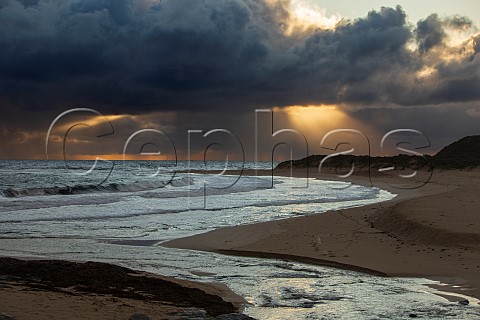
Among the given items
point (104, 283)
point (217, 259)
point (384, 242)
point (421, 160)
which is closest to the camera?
point (104, 283)

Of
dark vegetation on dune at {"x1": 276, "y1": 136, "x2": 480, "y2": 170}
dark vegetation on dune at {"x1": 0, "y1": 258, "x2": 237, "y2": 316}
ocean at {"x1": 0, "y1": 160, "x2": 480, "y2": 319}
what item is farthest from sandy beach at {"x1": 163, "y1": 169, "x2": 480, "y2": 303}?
dark vegetation on dune at {"x1": 276, "y1": 136, "x2": 480, "y2": 170}

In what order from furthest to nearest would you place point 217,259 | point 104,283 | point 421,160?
1. point 421,160
2. point 217,259
3. point 104,283

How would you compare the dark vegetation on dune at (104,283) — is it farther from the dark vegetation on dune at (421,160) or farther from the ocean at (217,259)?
the dark vegetation on dune at (421,160)

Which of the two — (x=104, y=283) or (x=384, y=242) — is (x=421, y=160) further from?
(x=104, y=283)

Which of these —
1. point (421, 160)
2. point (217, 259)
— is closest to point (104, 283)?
point (217, 259)

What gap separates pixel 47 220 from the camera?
2047 centimetres

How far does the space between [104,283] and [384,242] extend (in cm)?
821

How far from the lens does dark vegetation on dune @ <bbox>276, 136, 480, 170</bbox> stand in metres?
71.7

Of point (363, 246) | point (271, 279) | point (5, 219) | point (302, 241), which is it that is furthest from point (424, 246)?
point (5, 219)

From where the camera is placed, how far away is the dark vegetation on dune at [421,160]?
71719 mm

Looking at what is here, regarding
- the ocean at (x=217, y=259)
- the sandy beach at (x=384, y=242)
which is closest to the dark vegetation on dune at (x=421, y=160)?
the ocean at (x=217, y=259)

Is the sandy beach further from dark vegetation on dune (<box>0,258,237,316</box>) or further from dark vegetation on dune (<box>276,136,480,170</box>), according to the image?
dark vegetation on dune (<box>276,136,480,170</box>)

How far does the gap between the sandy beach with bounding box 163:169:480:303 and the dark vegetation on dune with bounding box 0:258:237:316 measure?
4.23 metres

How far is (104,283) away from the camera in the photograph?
869 centimetres
